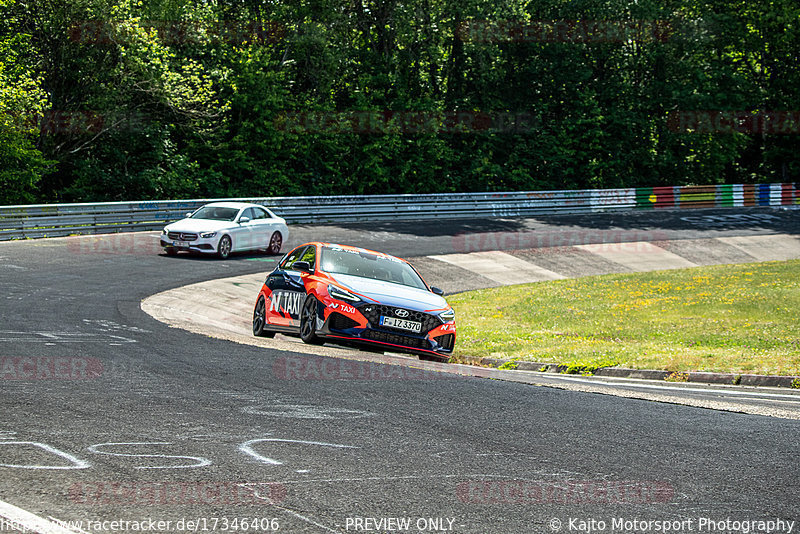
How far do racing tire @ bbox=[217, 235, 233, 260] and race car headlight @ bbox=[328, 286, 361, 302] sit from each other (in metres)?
13.1

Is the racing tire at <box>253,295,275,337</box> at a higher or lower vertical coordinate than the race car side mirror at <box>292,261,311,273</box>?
lower

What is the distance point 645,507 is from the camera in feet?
17.0

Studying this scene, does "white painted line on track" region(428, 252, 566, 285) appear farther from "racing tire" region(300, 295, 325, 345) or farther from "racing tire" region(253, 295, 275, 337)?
"racing tire" region(300, 295, 325, 345)

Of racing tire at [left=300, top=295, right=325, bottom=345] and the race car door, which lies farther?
the race car door

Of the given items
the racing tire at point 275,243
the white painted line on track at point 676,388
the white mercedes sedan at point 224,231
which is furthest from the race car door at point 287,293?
the racing tire at point 275,243

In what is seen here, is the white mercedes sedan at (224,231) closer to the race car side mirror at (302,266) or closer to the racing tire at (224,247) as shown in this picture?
the racing tire at (224,247)

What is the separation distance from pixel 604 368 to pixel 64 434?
8.85 metres

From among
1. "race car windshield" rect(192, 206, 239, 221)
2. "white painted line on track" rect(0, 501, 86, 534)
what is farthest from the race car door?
"race car windshield" rect(192, 206, 239, 221)

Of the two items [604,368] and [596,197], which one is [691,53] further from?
[604,368]

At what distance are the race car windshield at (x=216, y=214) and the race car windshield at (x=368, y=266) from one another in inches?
476

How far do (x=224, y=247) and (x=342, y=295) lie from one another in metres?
13.4

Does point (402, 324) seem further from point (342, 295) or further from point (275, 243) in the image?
point (275, 243)

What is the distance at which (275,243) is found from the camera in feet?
89.7

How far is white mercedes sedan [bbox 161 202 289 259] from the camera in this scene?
2502 centimetres
